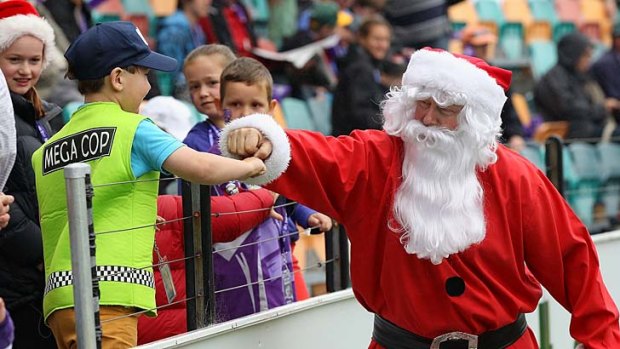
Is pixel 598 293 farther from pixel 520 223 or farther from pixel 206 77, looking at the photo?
pixel 206 77

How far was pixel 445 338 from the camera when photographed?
430cm

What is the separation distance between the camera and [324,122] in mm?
10195

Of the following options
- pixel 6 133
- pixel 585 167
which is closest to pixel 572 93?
pixel 585 167

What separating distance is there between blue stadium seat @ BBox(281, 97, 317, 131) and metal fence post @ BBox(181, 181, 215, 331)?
5.18 metres

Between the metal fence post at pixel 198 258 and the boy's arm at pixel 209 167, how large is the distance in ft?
2.23

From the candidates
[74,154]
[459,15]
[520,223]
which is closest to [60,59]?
[74,154]

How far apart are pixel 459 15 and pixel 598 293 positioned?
942cm

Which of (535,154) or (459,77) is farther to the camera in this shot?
(535,154)

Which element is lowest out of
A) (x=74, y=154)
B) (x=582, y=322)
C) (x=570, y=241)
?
(x=582, y=322)

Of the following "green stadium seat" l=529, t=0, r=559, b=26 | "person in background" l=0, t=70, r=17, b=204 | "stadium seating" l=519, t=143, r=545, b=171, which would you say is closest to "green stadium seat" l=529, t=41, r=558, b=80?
"green stadium seat" l=529, t=0, r=559, b=26

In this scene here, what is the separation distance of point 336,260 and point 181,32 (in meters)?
3.44

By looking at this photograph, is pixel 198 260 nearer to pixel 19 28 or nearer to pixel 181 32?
pixel 19 28

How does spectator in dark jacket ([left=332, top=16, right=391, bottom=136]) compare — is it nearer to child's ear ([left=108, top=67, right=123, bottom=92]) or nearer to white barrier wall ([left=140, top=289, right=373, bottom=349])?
white barrier wall ([left=140, top=289, right=373, bottom=349])

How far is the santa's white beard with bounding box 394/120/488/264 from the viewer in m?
4.23
